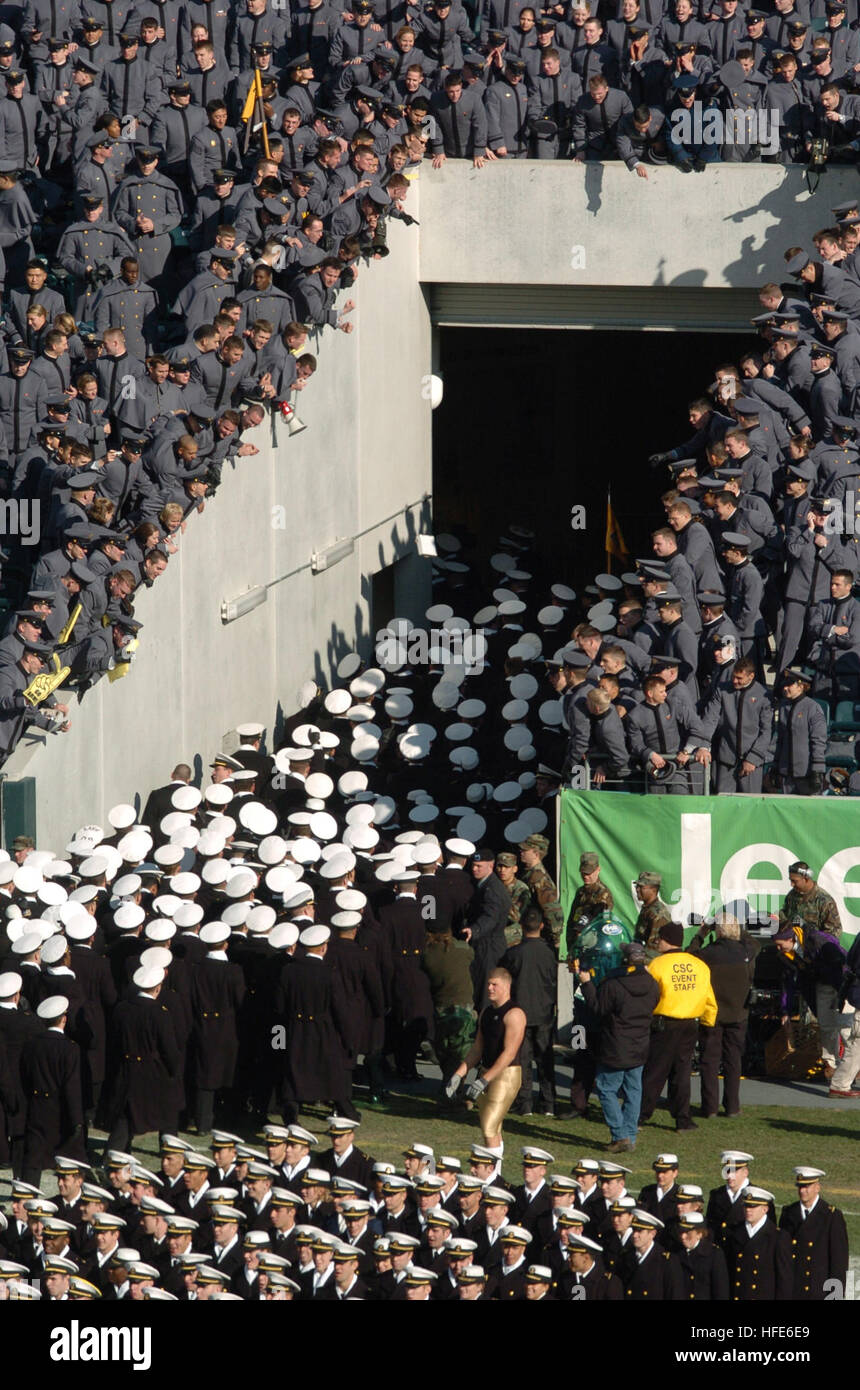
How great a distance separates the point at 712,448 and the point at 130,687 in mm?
5405

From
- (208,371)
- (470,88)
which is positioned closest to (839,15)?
(470,88)

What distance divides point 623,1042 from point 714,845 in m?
2.49

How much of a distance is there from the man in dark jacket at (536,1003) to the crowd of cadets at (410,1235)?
2642 millimetres

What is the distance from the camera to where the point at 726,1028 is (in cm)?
1806

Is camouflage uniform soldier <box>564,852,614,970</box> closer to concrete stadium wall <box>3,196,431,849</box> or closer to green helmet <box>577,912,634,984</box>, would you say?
green helmet <box>577,912,634,984</box>

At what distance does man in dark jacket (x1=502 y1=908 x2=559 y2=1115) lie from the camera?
17969 millimetres

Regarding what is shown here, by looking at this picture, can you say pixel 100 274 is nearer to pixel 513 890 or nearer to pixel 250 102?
pixel 250 102

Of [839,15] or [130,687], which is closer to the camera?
[130,687]

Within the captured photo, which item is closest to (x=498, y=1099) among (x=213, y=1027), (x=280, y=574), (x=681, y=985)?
(x=681, y=985)

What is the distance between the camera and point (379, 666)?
2556 centimetres

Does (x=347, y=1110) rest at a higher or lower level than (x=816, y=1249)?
higher

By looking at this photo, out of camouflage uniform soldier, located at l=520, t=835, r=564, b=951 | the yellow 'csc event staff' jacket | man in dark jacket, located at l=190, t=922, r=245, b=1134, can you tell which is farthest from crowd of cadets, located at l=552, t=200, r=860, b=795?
man in dark jacket, located at l=190, t=922, r=245, b=1134

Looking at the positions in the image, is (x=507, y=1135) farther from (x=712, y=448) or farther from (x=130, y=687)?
(x=712, y=448)

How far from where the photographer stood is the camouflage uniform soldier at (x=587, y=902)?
19172 mm
